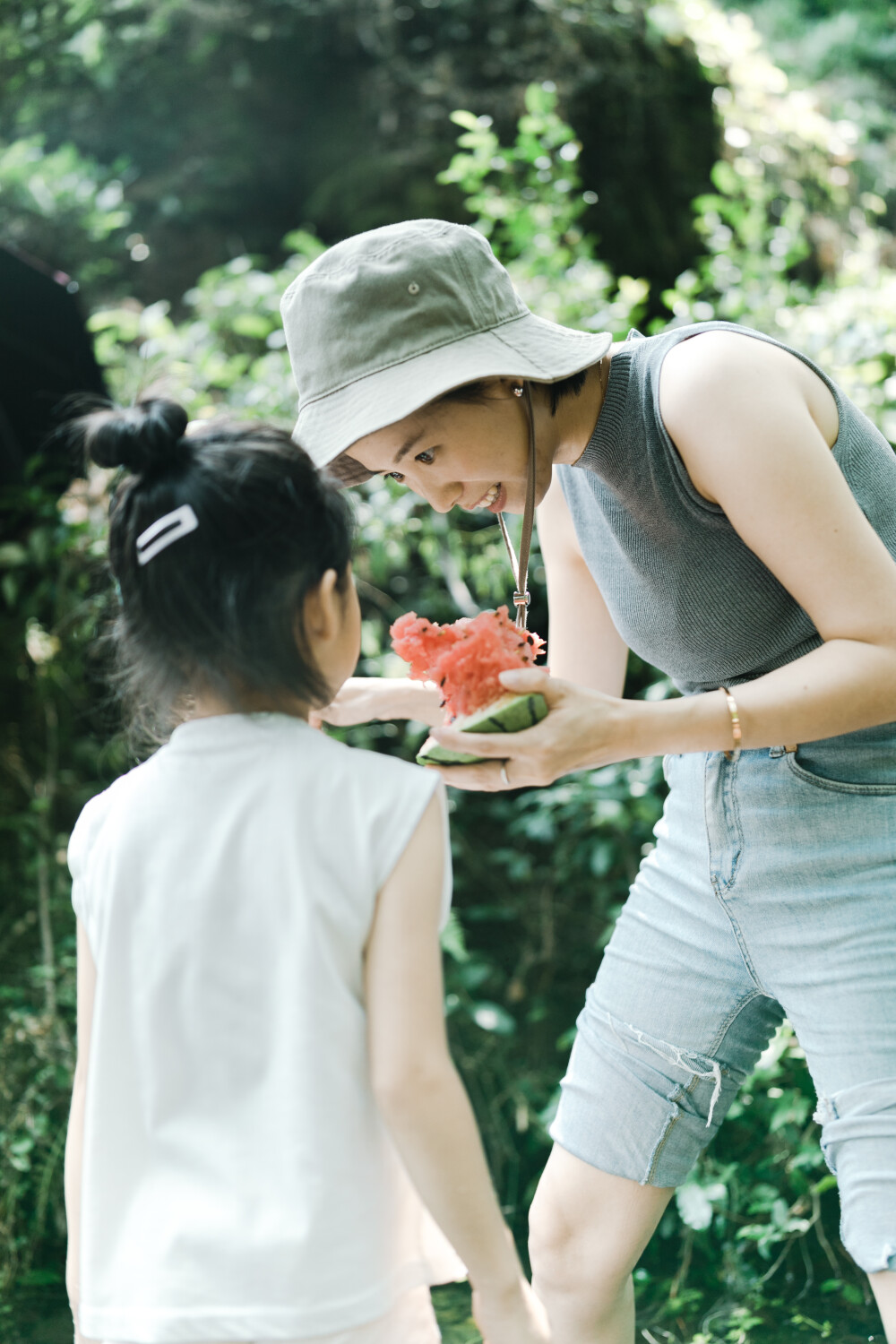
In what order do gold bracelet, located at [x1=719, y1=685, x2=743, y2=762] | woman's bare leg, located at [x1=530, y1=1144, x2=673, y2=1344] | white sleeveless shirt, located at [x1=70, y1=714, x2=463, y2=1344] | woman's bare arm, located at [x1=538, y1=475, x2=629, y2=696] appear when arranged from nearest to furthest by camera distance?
white sleeveless shirt, located at [x1=70, y1=714, x2=463, y2=1344] → gold bracelet, located at [x1=719, y1=685, x2=743, y2=762] → woman's bare leg, located at [x1=530, y1=1144, x2=673, y2=1344] → woman's bare arm, located at [x1=538, y1=475, x2=629, y2=696]

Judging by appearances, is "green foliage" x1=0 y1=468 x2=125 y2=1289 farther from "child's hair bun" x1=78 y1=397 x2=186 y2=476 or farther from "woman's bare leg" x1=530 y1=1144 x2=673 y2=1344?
"child's hair bun" x1=78 y1=397 x2=186 y2=476

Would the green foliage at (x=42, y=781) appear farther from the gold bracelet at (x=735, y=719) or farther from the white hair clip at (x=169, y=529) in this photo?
the gold bracelet at (x=735, y=719)

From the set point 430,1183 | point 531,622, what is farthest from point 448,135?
point 430,1183

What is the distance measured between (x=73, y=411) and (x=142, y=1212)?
3663 mm

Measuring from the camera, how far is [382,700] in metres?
2.10

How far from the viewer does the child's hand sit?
4.47 feet

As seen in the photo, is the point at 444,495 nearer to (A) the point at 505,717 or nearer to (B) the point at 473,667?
(B) the point at 473,667

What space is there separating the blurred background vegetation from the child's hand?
164 centimetres

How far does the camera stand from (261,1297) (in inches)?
50.8

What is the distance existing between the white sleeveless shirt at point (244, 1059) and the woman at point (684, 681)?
1.07 feet

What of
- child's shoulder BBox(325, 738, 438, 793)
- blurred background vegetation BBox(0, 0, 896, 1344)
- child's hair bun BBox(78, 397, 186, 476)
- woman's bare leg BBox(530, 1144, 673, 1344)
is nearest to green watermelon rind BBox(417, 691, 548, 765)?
child's shoulder BBox(325, 738, 438, 793)

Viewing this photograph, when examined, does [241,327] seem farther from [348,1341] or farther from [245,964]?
[348,1341]

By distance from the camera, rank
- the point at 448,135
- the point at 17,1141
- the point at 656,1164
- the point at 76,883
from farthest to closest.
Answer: the point at 448,135 → the point at 17,1141 → the point at 656,1164 → the point at 76,883

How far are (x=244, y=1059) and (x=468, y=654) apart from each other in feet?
2.19
